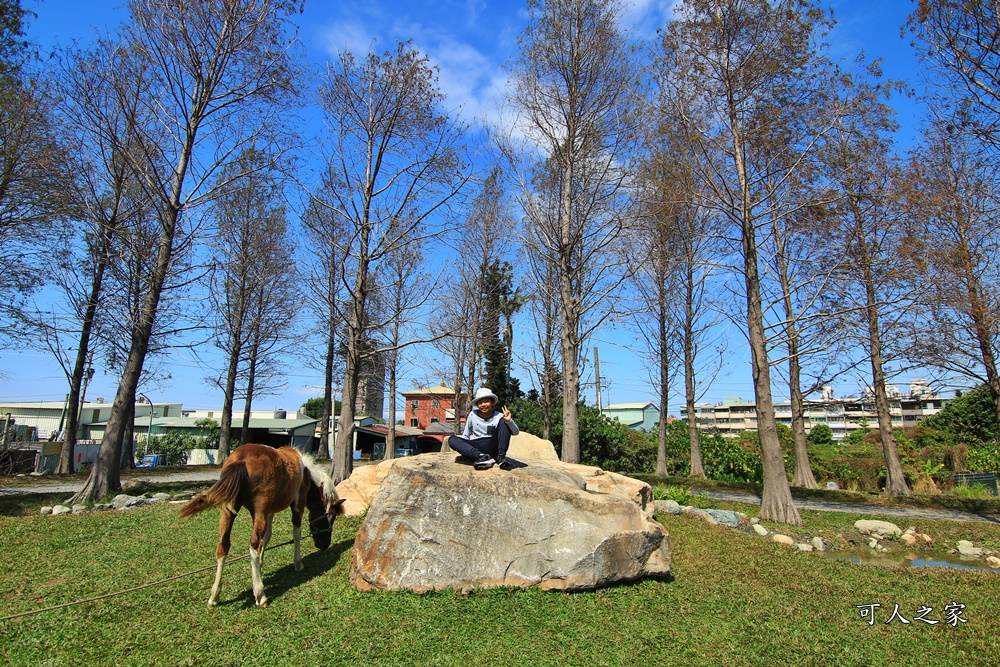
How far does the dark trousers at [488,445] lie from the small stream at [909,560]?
5.30 meters

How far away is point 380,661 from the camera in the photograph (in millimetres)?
4090

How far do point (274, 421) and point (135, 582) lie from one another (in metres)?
37.9

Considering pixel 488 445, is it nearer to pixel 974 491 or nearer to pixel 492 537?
pixel 492 537

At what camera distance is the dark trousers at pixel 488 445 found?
6.46 meters

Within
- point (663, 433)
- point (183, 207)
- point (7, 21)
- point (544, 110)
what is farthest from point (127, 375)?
point (663, 433)

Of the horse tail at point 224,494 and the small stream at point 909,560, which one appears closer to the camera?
the horse tail at point 224,494

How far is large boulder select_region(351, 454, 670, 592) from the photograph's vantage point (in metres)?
5.45

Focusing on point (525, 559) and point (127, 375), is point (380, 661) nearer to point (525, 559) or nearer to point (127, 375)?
point (525, 559)

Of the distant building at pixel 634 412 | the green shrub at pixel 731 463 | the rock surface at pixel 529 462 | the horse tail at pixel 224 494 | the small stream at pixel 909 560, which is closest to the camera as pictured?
the horse tail at pixel 224 494

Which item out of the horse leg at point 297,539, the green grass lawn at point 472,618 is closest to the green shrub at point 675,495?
the green grass lawn at point 472,618

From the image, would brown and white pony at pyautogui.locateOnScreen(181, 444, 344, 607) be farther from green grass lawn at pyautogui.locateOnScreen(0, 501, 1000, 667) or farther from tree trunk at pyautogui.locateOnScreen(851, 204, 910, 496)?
tree trunk at pyautogui.locateOnScreen(851, 204, 910, 496)

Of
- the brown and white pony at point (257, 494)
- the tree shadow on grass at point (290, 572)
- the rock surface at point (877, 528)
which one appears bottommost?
the rock surface at point (877, 528)

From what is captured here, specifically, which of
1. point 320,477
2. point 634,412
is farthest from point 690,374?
point 634,412

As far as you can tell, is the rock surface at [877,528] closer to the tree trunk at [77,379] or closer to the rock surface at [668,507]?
the rock surface at [668,507]
